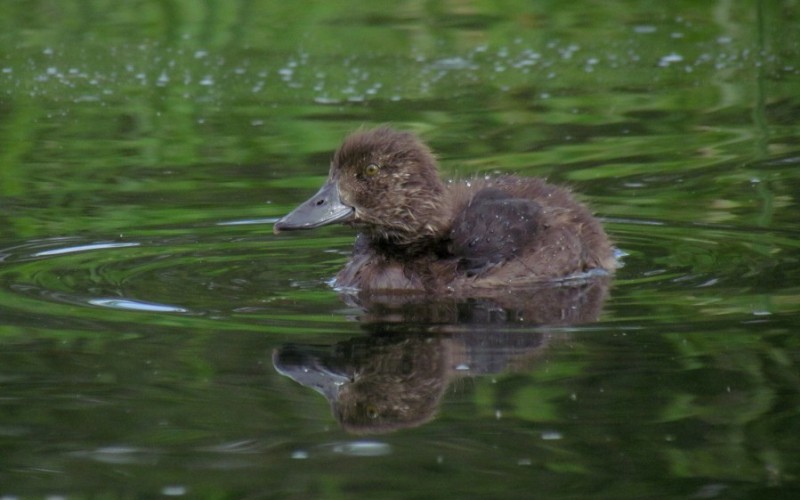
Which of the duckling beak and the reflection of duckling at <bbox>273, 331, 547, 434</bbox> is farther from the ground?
the duckling beak

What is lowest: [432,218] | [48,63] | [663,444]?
[663,444]

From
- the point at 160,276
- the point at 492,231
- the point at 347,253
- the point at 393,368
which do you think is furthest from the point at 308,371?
the point at 347,253

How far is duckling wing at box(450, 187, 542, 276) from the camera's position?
8.52 metres

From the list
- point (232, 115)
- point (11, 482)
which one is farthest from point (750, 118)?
point (11, 482)

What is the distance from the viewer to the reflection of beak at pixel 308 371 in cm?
622

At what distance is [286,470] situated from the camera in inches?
203

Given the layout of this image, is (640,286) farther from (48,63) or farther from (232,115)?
(48,63)

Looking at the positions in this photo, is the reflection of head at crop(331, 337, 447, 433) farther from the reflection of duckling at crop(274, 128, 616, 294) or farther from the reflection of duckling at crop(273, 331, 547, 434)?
the reflection of duckling at crop(274, 128, 616, 294)

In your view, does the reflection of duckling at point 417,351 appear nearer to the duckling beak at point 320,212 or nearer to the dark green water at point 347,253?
the dark green water at point 347,253

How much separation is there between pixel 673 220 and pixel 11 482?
5690 millimetres

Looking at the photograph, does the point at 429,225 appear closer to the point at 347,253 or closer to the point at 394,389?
the point at 347,253

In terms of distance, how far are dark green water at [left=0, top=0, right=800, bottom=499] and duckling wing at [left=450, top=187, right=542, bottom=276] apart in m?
0.46

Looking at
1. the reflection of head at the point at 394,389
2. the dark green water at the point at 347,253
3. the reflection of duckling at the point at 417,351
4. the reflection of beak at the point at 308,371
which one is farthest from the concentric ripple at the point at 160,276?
the reflection of head at the point at 394,389

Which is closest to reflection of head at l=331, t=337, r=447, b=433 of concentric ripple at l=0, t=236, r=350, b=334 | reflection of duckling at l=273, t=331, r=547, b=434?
reflection of duckling at l=273, t=331, r=547, b=434
